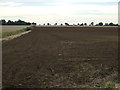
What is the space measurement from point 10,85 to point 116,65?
639 cm

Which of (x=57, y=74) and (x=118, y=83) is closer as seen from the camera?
(x=118, y=83)

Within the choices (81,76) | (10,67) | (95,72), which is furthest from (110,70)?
(10,67)

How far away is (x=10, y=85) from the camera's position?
930cm

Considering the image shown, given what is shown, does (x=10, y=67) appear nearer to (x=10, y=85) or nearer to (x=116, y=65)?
(x=10, y=85)

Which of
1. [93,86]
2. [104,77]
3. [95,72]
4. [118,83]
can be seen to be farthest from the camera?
[95,72]

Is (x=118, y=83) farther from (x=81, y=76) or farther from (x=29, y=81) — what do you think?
(x=29, y=81)

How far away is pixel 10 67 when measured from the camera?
42.7 feet

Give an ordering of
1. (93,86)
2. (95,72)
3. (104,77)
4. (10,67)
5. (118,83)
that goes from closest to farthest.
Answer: (93,86) < (118,83) < (104,77) < (95,72) < (10,67)

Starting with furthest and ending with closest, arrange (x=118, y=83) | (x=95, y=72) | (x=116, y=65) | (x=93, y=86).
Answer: (x=116, y=65) < (x=95, y=72) < (x=118, y=83) < (x=93, y=86)

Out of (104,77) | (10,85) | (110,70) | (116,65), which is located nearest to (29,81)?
(10,85)

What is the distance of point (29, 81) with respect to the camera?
9.95 m

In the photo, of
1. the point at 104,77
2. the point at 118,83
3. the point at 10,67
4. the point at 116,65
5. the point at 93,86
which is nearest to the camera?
the point at 93,86

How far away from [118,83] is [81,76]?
179cm

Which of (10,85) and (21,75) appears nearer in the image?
(10,85)
